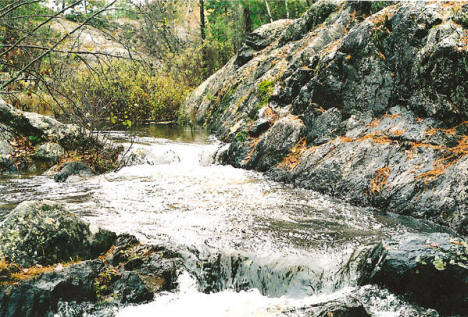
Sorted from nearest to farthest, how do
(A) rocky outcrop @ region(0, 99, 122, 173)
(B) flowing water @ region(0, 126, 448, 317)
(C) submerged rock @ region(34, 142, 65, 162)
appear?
1. (B) flowing water @ region(0, 126, 448, 317)
2. (A) rocky outcrop @ region(0, 99, 122, 173)
3. (C) submerged rock @ region(34, 142, 65, 162)

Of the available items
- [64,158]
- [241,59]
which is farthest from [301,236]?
[241,59]

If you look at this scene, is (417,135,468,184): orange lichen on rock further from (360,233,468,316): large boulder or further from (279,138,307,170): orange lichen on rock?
(279,138,307,170): orange lichen on rock

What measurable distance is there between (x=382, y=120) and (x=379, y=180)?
159 cm

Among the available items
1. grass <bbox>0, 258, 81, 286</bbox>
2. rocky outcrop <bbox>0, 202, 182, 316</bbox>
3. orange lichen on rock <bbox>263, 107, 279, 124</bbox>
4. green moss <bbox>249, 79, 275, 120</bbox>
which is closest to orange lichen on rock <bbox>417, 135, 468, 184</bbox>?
rocky outcrop <bbox>0, 202, 182, 316</bbox>

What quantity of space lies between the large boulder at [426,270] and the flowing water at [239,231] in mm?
178

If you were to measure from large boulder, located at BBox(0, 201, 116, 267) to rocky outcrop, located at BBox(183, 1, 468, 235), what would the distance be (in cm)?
458

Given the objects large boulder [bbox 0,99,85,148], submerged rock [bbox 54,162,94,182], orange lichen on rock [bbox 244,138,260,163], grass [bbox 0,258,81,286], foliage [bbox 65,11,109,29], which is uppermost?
foliage [bbox 65,11,109,29]

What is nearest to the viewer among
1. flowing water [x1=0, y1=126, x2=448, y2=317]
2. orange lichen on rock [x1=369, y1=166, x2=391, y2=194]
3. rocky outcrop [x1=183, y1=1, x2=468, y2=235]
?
flowing water [x1=0, y1=126, x2=448, y2=317]

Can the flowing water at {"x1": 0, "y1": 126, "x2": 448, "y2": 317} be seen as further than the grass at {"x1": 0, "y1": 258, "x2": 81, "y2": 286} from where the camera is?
Yes

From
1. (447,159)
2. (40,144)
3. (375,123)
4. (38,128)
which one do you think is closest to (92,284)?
(447,159)

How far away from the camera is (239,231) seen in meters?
5.24

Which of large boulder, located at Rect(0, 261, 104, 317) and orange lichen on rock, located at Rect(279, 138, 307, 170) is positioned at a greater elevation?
orange lichen on rock, located at Rect(279, 138, 307, 170)

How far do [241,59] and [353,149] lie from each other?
14.2 meters

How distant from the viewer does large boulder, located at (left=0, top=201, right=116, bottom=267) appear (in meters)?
3.69
